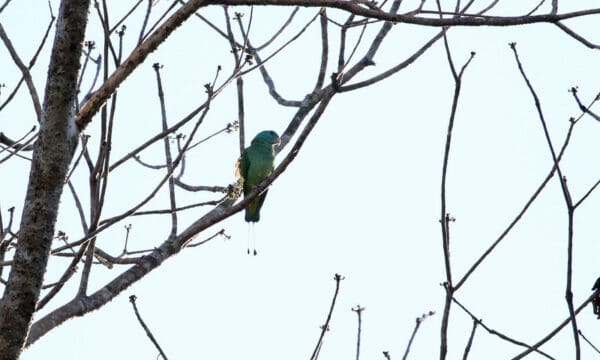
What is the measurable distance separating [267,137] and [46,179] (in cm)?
612

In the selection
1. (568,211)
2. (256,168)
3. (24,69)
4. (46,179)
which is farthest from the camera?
(256,168)

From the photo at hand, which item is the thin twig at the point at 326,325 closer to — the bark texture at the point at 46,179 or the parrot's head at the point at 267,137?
the bark texture at the point at 46,179

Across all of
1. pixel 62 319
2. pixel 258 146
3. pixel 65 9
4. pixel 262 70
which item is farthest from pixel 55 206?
pixel 258 146

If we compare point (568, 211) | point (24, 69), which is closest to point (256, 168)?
point (24, 69)

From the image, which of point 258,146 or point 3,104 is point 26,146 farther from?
point 258,146

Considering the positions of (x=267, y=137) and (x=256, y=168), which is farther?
(x=267, y=137)

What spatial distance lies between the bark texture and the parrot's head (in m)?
5.92

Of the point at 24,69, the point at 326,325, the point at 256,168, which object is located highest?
the point at 256,168

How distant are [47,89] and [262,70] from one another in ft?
10.3

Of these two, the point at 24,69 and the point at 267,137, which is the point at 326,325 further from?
the point at 267,137

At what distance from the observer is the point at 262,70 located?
5344 mm

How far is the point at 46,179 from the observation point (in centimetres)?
224

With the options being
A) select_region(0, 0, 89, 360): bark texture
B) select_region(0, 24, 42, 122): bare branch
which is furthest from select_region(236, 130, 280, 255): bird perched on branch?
select_region(0, 0, 89, 360): bark texture

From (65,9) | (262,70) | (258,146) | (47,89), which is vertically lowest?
(47,89)
